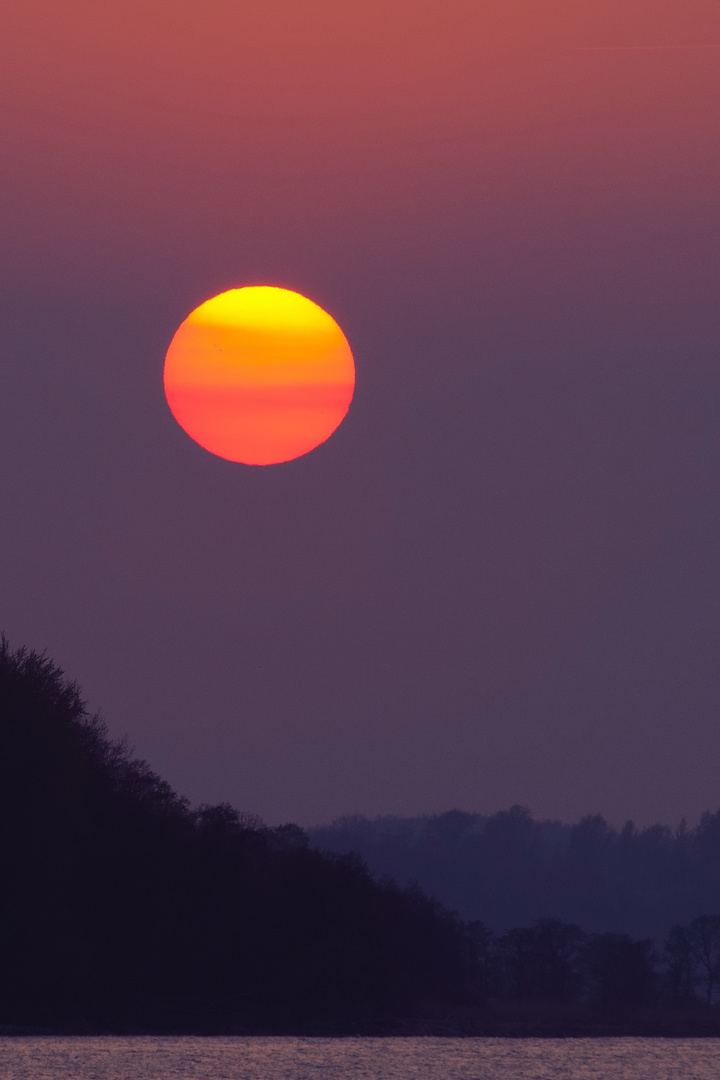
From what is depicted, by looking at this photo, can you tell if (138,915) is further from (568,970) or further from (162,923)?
(568,970)

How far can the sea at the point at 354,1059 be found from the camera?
33.9 metres

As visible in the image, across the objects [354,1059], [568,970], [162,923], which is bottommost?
[354,1059]

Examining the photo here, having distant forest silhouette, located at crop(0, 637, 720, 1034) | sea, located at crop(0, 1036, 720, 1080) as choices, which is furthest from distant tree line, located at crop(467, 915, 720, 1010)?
sea, located at crop(0, 1036, 720, 1080)

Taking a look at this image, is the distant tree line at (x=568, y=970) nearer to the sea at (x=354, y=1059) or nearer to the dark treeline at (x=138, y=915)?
the dark treeline at (x=138, y=915)

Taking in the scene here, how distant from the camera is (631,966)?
134375mm

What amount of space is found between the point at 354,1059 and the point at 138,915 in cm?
2399

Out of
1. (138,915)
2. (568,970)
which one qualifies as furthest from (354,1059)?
(568,970)

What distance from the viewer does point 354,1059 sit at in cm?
3831

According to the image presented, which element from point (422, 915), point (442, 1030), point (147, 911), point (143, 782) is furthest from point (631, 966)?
point (442, 1030)

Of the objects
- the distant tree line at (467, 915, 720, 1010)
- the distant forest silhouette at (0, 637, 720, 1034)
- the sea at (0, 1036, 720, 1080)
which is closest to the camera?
the sea at (0, 1036, 720, 1080)

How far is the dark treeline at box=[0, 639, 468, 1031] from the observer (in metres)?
55.2

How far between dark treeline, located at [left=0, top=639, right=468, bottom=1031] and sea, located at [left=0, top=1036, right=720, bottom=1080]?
660 centimetres

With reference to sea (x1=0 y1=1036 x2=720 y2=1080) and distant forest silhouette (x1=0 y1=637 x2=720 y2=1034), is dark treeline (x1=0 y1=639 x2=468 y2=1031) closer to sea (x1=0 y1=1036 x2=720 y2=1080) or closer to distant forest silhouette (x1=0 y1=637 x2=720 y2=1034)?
distant forest silhouette (x1=0 y1=637 x2=720 y2=1034)

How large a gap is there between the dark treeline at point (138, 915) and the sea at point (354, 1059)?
6.60m
